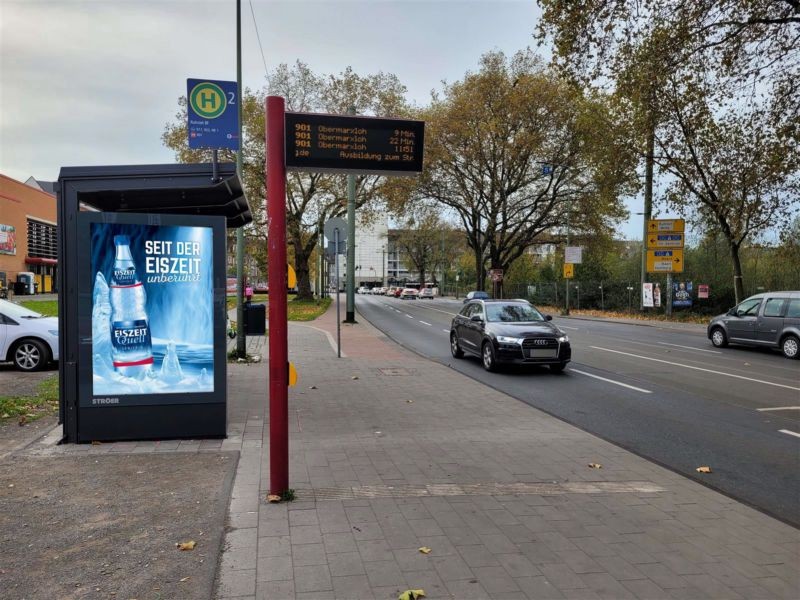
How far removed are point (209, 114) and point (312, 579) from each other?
303 inches

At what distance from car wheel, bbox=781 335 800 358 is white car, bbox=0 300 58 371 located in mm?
16999

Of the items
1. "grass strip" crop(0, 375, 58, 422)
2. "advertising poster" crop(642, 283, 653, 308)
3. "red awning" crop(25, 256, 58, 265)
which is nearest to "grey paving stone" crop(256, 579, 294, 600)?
"grass strip" crop(0, 375, 58, 422)

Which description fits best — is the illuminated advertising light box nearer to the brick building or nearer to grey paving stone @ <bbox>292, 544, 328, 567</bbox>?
grey paving stone @ <bbox>292, 544, 328, 567</bbox>

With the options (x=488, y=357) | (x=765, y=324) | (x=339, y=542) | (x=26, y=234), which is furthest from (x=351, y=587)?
(x=26, y=234)

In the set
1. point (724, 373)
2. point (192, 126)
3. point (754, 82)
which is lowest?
point (724, 373)

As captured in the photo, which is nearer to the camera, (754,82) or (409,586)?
(409,586)

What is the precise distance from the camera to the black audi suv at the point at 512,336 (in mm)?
11703

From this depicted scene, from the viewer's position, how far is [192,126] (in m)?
8.99

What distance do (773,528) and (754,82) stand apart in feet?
36.4

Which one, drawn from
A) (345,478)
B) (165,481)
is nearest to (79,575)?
(165,481)

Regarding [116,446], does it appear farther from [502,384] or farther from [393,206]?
[393,206]

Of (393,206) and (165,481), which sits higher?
(393,206)

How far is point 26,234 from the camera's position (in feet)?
203

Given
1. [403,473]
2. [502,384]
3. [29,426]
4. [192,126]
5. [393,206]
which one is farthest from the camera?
[393,206]
